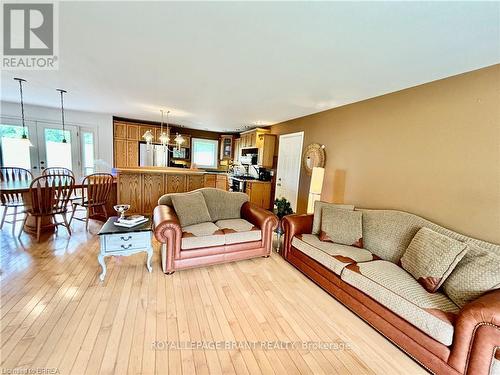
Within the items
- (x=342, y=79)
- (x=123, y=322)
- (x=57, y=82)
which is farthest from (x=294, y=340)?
(x=57, y=82)

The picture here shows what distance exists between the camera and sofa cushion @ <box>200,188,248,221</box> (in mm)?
3381

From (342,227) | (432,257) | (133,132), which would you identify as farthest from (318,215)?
(133,132)

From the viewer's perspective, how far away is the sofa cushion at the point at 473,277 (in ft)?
5.08

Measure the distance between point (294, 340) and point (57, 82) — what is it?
479cm

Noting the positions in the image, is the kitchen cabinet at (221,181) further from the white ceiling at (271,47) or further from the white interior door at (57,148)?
the white ceiling at (271,47)

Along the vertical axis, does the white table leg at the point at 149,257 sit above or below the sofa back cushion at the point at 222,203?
below

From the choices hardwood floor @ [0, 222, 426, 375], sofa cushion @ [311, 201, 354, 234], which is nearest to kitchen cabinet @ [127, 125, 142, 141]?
hardwood floor @ [0, 222, 426, 375]

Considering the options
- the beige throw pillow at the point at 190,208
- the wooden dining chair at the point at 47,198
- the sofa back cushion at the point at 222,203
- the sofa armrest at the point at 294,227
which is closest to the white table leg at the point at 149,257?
the beige throw pillow at the point at 190,208

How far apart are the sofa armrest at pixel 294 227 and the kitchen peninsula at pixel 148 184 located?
275 centimetres

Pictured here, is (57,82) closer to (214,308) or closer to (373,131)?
(214,308)

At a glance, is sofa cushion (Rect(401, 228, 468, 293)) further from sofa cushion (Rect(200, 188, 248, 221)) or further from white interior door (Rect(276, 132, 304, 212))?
white interior door (Rect(276, 132, 304, 212))

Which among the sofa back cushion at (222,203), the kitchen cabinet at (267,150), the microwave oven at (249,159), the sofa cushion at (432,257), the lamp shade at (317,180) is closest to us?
the sofa cushion at (432,257)

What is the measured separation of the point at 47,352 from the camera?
1.47m

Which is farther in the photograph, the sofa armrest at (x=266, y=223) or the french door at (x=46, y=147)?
the french door at (x=46, y=147)
